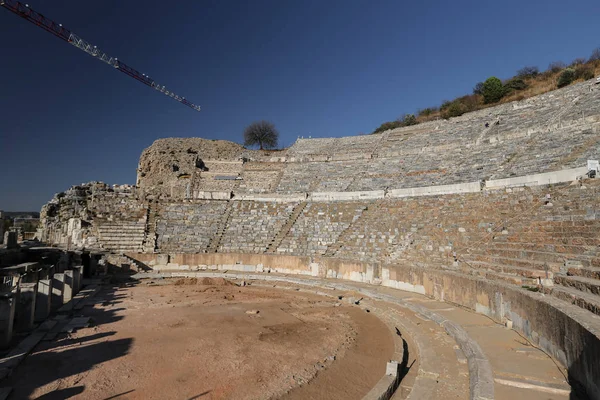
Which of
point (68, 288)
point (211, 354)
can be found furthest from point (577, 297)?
point (68, 288)

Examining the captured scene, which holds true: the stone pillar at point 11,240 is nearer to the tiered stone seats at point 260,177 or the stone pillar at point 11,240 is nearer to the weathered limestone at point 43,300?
the weathered limestone at point 43,300

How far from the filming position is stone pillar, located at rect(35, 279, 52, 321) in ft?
32.9

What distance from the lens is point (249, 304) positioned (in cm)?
1258

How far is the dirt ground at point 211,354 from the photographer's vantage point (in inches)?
233

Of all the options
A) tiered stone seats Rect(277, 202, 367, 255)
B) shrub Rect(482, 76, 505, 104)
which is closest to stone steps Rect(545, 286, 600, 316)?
tiered stone seats Rect(277, 202, 367, 255)

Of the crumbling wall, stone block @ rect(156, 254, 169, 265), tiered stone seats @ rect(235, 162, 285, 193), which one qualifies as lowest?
stone block @ rect(156, 254, 169, 265)

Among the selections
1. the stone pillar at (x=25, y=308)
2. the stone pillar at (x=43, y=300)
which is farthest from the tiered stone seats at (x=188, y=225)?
the stone pillar at (x=25, y=308)

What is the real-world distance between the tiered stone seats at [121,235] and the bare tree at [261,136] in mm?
24568

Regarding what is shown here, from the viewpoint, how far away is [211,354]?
298 inches

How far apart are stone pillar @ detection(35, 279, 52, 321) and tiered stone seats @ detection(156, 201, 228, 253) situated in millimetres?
10071

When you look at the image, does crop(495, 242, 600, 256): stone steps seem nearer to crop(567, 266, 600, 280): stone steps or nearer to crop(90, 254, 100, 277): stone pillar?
crop(567, 266, 600, 280): stone steps

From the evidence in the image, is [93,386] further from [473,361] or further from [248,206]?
[248,206]

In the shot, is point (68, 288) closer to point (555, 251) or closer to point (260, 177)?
point (555, 251)

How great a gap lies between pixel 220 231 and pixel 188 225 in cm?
242
